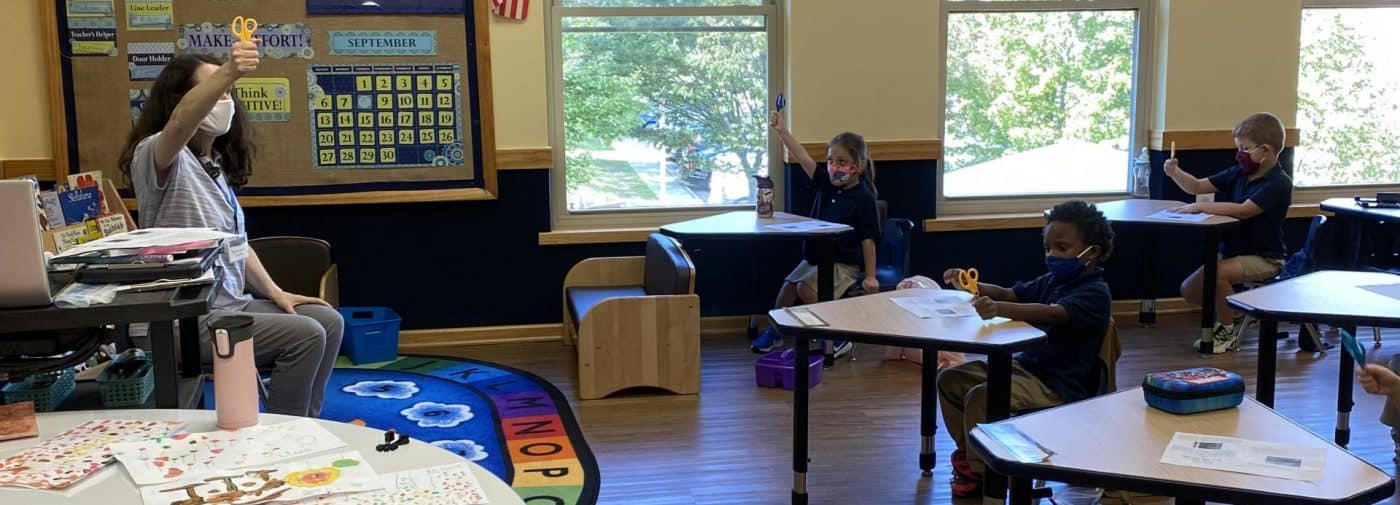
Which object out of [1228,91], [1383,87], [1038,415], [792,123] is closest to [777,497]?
[1038,415]

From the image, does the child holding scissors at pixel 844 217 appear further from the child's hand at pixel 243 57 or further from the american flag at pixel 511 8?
the child's hand at pixel 243 57

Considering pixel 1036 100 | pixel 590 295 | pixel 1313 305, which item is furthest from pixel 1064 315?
pixel 1036 100

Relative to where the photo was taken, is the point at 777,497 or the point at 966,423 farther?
the point at 777,497

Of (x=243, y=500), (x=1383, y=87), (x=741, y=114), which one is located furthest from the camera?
(x=1383, y=87)

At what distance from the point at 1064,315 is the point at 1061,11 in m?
3.59

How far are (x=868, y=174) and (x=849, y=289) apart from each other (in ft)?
1.80

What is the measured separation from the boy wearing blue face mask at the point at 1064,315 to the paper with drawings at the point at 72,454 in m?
2.04

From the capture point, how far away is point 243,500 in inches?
66.4

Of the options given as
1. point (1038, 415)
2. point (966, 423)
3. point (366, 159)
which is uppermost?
point (366, 159)

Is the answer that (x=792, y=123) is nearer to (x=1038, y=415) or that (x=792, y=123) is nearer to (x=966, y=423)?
(x=966, y=423)

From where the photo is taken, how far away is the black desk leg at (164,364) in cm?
229

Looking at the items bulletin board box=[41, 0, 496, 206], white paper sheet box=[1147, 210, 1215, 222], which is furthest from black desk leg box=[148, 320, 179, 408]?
white paper sheet box=[1147, 210, 1215, 222]

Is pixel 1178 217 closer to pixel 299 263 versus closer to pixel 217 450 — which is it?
pixel 299 263

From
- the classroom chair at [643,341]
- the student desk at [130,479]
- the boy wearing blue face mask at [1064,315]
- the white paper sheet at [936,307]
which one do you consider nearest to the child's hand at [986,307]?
the boy wearing blue face mask at [1064,315]
